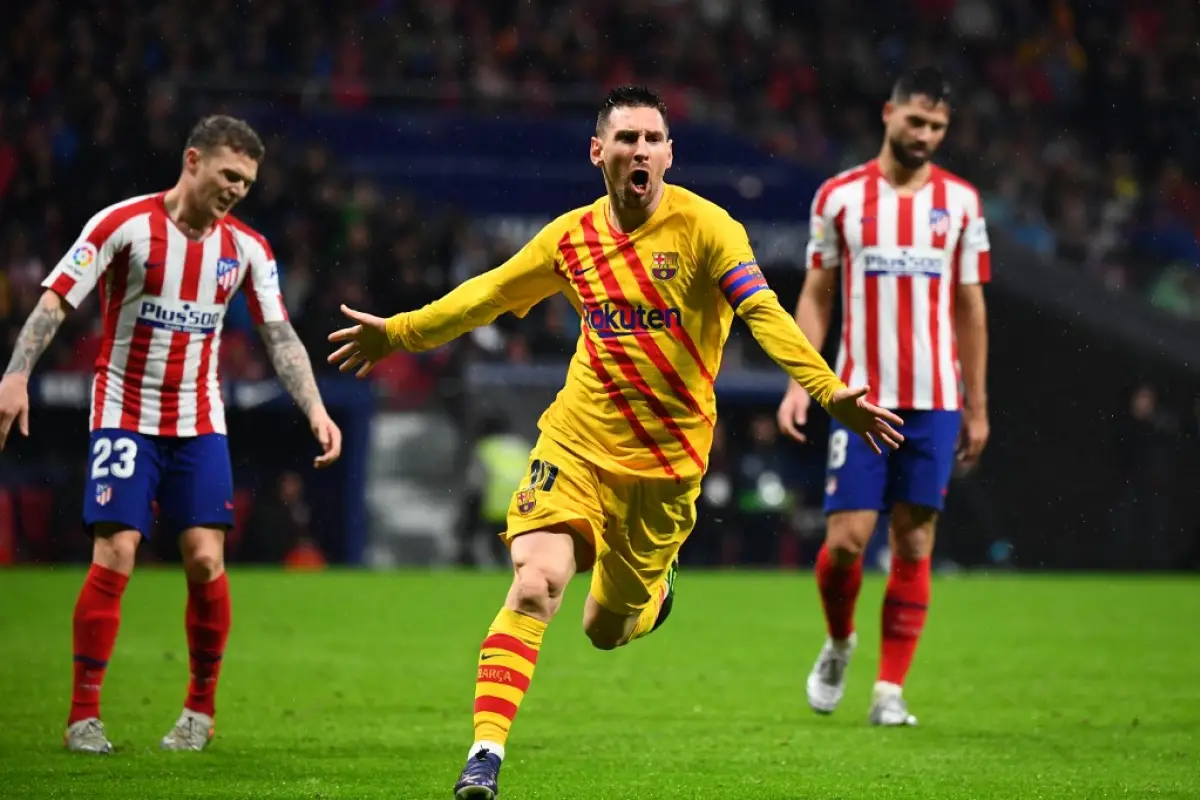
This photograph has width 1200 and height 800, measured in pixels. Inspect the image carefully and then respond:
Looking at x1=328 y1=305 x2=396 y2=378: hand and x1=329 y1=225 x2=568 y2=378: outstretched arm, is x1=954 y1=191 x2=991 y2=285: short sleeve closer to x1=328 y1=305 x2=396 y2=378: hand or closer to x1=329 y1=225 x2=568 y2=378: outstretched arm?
x1=329 y1=225 x2=568 y2=378: outstretched arm

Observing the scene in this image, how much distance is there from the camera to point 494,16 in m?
23.4

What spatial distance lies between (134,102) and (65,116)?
0.71 meters

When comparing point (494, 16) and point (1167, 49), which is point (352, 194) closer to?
point (494, 16)

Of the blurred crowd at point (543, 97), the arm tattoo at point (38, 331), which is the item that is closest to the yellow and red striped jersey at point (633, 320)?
the arm tattoo at point (38, 331)

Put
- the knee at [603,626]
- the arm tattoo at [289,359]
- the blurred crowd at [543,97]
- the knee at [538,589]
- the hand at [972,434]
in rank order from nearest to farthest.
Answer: the knee at [538,589], the knee at [603,626], the arm tattoo at [289,359], the hand at [972,434], the blurred crowd at [543,97]

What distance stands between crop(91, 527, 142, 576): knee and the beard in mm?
3574

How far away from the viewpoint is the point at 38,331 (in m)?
6.72

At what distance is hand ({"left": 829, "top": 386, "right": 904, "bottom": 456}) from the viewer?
5145mm

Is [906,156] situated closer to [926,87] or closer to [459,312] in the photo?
[926,87]

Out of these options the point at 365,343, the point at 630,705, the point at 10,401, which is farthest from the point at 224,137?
the point at 630,705

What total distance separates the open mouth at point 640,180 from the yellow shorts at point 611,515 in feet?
2.84

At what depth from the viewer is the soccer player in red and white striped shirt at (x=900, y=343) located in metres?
7.84

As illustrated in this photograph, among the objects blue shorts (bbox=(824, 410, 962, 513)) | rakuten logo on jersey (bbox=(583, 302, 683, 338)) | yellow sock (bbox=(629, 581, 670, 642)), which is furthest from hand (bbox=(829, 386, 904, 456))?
blue shorts (bbox=(824, 410, 962, 513))

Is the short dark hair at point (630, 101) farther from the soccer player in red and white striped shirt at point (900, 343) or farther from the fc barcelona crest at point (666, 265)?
the soccer player in red and white striped shirt at point (900, 343)
